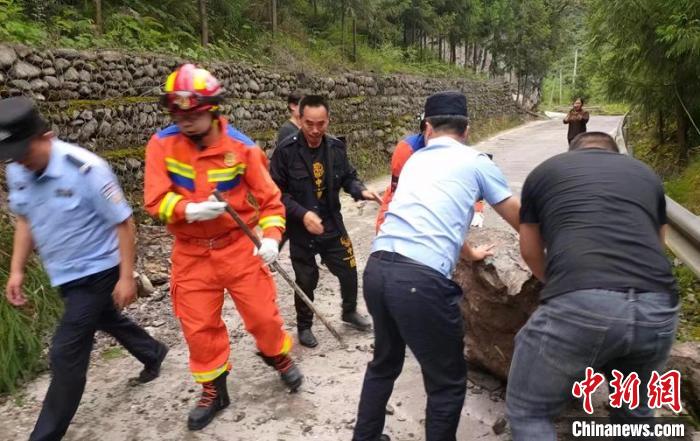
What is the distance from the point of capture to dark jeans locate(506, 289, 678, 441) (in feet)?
6.46

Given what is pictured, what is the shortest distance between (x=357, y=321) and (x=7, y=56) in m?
4.54

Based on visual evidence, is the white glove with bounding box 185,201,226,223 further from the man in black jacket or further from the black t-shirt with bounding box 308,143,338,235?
the black t-shirt with bounding box 308,143,338,235

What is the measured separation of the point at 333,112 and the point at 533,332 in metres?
10.9

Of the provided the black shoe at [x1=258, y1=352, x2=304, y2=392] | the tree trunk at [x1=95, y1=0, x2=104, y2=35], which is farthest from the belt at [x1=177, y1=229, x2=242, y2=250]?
the tree trunk at [x1=95, y1=0, x2=104, y2=35]

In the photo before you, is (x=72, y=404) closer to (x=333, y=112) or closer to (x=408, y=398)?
(x=408, y=398)

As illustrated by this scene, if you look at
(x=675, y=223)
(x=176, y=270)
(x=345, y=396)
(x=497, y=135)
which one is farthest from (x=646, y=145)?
(x=497, y=135)

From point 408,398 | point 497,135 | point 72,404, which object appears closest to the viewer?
point 72,404

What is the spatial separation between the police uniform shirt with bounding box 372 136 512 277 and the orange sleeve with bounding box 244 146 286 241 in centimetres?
87

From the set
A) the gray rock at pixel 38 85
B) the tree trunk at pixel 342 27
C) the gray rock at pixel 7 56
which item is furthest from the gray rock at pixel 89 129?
the tree trunk at pixel 342 27

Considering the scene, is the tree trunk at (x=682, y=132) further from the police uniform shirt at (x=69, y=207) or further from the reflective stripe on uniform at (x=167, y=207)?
the police uniform shirt at (x=69, y=207)

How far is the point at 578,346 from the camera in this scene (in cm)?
201

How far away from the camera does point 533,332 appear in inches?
84.2

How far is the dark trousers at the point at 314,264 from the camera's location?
4258 millimetres

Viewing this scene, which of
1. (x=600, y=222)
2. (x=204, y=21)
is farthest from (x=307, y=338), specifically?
(x=204, y=21)
